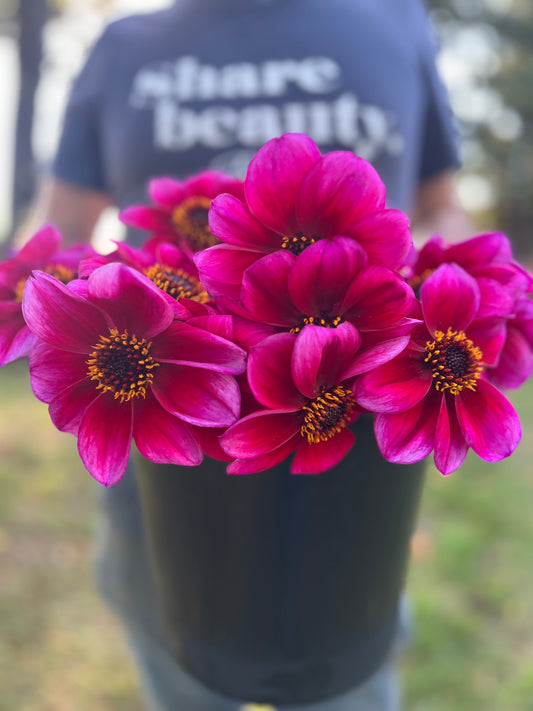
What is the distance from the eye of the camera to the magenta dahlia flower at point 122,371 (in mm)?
433

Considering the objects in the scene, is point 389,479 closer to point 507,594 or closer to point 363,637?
point 363,637

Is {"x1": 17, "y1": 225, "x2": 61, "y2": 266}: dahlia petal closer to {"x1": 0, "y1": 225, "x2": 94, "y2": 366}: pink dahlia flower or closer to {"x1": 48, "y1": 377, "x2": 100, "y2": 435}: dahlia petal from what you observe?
{"x1": 0, "y1": 225, "x2": 94, "y2": 366}: pink dahlia flower

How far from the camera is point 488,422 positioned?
48 cm

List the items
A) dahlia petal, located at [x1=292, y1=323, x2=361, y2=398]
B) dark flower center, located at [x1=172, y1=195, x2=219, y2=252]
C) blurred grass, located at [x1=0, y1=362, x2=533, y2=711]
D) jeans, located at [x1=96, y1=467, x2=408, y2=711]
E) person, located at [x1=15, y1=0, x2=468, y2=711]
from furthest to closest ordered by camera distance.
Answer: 1. blurred grass, located at [x1=0, y1=362, x2=533, y2=711]
2. person, located at [x1=15, y1=0, x2=468, y2=711]
3. jeans, located at [x1=96, y1=467, x2=408, y2=711]
4. dark flower center, located at [x1=172, y1=195, x2=219, y2=252]
5. dahlia petal, located at [x1=292, y1=323, x2=361, y2=398]

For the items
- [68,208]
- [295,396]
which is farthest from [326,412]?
[68,208]

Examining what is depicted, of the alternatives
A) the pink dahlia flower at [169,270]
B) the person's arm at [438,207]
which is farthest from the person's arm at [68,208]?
the pink dahlia flower at [169,270]

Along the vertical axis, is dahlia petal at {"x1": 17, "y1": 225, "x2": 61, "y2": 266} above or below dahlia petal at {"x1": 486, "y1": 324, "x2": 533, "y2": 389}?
above

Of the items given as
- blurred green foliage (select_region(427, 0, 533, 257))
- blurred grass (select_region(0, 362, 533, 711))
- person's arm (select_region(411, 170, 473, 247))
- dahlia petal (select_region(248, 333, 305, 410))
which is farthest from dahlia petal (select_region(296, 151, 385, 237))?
blurred green foliage (select_region(427, 0, 533, 257))

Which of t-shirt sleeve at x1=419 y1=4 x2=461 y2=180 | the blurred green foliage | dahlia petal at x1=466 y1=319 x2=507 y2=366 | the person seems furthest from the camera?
the blurred green foliage

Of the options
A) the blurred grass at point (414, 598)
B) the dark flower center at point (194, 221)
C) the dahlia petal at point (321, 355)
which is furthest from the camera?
the blurred grass at point (414, 598)

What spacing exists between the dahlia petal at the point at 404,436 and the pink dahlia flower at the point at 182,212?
0.27 metres

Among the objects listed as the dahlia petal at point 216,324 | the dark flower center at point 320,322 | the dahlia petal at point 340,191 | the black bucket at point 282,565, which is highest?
the dahlia petal at point 340,191

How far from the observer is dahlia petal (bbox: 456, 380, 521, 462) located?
0.47m

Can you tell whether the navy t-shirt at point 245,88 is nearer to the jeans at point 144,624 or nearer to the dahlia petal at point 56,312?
the jeans at point 144,624
